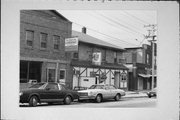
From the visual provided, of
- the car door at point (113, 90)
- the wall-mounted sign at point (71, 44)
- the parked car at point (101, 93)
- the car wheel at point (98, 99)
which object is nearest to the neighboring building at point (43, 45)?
the wall-mounted sign at point (71, 44)

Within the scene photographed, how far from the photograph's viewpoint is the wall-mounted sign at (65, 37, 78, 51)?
8.48m

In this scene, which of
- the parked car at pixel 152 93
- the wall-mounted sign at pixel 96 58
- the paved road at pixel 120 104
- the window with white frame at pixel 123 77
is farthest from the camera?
the window with white frame at pixel 123 77

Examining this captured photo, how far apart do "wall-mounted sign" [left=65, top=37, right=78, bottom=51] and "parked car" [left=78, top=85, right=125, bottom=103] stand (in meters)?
1.15

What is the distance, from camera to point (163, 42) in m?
8.04

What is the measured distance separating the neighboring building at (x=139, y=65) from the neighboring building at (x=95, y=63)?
0.25 m

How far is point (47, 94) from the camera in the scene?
831cm

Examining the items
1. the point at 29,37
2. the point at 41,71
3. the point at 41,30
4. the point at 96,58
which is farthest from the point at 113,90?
the point at 29,37

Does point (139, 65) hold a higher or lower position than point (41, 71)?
higher

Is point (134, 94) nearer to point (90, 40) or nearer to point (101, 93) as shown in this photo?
point (101, 93)

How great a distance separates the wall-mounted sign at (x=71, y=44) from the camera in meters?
8.48

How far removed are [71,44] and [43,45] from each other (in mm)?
A: 741

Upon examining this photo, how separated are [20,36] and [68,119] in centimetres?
242

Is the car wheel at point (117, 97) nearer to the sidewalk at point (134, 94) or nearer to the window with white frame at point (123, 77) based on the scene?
the sidewalk at point (134, 94)

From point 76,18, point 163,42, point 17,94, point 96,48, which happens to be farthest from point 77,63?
point 163,42
